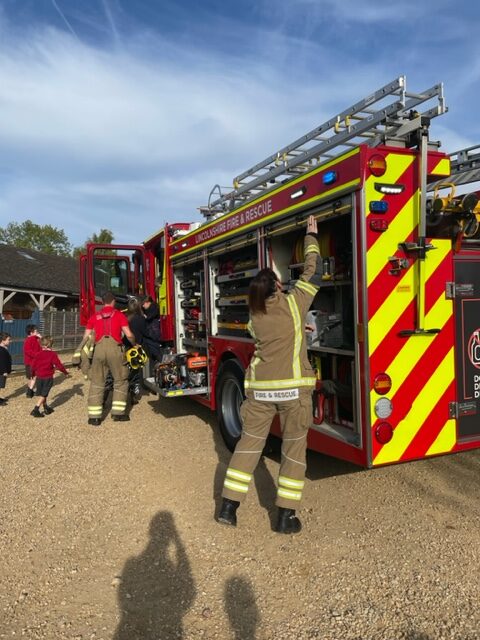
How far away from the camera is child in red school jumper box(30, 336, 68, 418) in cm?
772

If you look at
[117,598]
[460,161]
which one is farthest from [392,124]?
[117,598]

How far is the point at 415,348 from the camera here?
339cm

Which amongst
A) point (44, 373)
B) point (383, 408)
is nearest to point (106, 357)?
point (44, 373)

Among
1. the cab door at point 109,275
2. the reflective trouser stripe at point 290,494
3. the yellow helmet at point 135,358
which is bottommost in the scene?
the reflective trouser stripe at point 290,494

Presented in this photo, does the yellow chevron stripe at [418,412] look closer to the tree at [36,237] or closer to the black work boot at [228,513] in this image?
the black work boot at [228,513]

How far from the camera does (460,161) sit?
4.16m

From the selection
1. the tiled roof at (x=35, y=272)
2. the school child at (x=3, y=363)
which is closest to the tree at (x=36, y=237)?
the tiled roof at (x=35, y=272)

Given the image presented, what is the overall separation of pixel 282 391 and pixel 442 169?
6.19ft

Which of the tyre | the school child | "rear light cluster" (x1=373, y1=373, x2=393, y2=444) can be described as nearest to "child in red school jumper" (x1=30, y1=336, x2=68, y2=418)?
the school child

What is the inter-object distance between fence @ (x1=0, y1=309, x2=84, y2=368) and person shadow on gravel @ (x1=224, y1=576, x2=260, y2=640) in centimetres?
1247

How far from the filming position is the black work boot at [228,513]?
3.54m

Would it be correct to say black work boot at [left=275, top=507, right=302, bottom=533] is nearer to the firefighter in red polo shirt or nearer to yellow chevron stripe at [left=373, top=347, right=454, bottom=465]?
yellow chevron stripe at [left=373, top=347, right=454, bottom=465]

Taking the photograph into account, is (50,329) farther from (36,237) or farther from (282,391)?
(36,237)

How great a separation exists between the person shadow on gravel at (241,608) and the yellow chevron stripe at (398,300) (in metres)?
1.57
